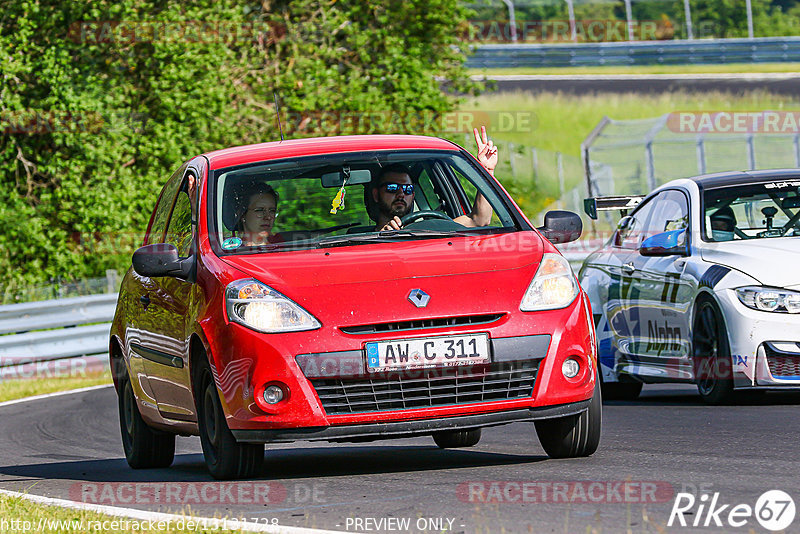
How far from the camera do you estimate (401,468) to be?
25.0 feet

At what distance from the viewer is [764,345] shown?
9570 millimetres

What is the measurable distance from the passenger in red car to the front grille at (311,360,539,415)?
130cm

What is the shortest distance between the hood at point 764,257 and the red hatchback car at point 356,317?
220cm

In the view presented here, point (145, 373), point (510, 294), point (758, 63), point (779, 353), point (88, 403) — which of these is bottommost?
point (758, 63)

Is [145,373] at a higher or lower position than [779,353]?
higher

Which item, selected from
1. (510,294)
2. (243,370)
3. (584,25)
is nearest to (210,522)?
(243,370)

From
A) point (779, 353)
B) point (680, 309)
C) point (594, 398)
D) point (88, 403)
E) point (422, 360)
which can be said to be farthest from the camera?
point (88, 403)

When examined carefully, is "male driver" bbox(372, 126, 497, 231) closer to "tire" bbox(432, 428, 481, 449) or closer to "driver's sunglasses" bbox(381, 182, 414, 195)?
"driver's sunglasses" bbox(381, 182, 414, 195)

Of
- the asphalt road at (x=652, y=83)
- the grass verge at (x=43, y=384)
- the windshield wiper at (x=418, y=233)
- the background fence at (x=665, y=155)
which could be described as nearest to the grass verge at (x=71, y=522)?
the windshield wiper at (x=418, y=233)

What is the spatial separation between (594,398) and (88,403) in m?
8.74

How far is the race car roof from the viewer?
426 inches

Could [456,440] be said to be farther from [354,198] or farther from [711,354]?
[711,354]

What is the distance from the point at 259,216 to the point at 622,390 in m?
5.07

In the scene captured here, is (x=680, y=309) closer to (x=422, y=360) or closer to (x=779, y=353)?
(x=779, y=353)
